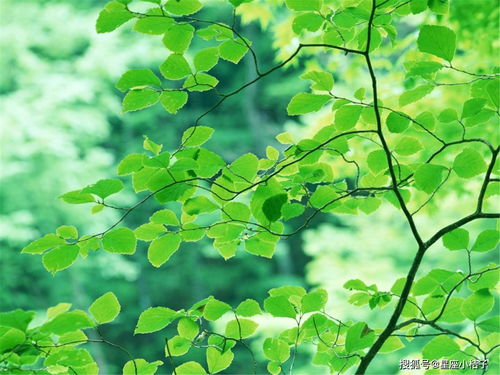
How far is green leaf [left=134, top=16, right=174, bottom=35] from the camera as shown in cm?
48

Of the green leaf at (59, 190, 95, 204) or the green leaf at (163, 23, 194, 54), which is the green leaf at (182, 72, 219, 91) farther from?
the green leaf at (59, 190, 95, 204)

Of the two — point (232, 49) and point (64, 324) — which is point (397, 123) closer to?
point (232, 49)

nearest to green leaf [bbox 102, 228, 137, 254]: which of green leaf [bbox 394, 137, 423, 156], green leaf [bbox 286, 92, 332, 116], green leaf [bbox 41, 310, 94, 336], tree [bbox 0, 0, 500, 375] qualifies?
tree [bbox 0, 0, 500, 375]

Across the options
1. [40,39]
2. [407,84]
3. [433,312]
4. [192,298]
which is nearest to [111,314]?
[433,312]

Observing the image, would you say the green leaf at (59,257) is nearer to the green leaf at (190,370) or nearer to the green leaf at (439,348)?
the green leaf at (190,370)

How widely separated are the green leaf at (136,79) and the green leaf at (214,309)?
243mm

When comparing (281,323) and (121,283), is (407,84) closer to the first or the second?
(281,323)

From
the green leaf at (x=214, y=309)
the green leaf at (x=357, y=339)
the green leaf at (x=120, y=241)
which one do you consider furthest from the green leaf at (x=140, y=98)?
the green leaf at (x=357, y=339)

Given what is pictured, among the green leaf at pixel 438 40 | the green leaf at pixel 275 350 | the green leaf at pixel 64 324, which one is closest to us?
the green leaf at pixel 64 324

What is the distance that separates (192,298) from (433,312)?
7587 millimetres

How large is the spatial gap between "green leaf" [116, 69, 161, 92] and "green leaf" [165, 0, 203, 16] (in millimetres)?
61

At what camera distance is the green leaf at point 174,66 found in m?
0.51

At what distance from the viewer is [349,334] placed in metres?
0.58

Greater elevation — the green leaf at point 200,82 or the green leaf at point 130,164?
the green leaf at point 200,82
